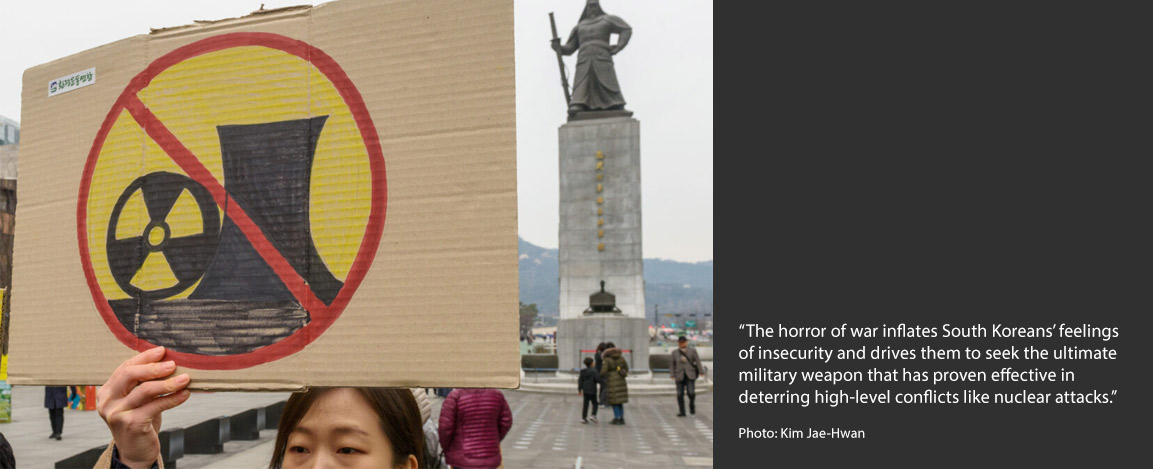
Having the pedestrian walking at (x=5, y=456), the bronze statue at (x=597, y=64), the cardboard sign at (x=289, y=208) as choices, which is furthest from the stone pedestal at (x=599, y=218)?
the cardboard sign at (x=289, y=208)

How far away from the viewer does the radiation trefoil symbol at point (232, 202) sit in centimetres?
154

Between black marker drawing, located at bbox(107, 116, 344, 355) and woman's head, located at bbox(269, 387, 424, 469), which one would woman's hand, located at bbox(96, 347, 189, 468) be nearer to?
black marker drawing, located at bbox(107, 116, 344, 355)

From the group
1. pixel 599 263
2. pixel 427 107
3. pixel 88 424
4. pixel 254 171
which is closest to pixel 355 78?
pixel 427 107

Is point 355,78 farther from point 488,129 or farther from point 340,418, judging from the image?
point 340,418

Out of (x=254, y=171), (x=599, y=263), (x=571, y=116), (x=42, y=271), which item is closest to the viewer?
(x=254, y=171)

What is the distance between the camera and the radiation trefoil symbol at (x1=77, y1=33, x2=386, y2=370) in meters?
1.54

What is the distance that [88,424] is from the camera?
11.9 metres

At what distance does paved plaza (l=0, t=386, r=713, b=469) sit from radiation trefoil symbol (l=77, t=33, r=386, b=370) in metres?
6.65

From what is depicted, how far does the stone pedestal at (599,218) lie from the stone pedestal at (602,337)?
12 centimetres

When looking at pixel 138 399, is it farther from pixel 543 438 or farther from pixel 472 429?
pixel 543 438

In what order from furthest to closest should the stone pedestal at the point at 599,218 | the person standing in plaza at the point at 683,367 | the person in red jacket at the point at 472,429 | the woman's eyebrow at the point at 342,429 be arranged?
the stone pedestal at the point at 599,218 → the person standing in plaza at the point at 683,367 → the person in red jacket at the point at 472,429 → the woman's eyebrow at the point at 342,429

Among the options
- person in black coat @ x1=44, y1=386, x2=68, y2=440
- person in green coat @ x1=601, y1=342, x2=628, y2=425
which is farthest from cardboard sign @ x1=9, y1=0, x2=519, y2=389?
person in green coat @ x1=601, y1=342, x2=628, y2=425

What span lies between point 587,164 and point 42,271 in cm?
2102

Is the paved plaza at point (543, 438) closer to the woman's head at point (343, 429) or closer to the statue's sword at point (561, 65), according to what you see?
the woman's head at point (343, 429)
